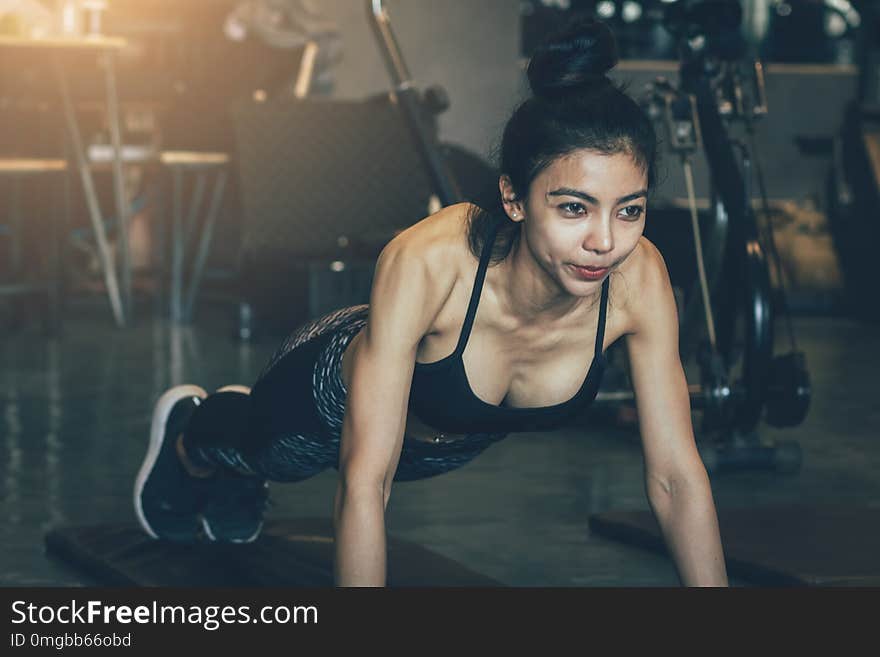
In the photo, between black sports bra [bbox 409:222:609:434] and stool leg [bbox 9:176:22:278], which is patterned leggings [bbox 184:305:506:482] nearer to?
black sports bra [bbox 409:222:609:434]

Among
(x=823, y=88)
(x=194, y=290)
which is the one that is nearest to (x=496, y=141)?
(x=194, y=290)

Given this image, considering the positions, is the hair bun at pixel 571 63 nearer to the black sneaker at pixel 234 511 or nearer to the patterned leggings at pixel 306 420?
the patterned leggings at pixel 306 420

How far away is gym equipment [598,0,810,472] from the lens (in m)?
3.37

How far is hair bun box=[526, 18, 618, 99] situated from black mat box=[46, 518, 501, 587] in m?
0.92

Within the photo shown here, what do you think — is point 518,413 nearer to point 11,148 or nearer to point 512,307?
point 512,307

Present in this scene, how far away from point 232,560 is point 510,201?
103 cm

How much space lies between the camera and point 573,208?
69.7 inches

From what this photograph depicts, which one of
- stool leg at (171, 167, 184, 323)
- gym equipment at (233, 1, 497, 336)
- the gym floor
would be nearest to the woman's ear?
the gym floor

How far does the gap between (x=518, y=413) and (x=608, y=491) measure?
140 centimetres

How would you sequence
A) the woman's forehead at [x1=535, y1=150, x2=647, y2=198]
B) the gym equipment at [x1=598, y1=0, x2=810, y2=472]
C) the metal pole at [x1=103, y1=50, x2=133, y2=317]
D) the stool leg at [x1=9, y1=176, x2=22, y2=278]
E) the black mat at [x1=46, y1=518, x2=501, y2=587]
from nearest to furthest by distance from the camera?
the woman's forehead at [x1=535, y1=150, x2=647, y2=198]
the black mat at [x1=46, y1=518, x2=501, y2=587]
the gym equipment at [x1=598, y1=0, x2=810, y2=472]
the metal pole at [x1=103, y1=50, x2=133, y2=317]
the stool leg at [x1=9, y1=176, x2=22, y2=278]

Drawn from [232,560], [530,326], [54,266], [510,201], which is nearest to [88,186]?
[54,266]

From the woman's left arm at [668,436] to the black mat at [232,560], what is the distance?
0.58 m

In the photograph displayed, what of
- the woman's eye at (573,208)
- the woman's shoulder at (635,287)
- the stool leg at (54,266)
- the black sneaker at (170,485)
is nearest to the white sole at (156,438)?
the black sneaker at (170,485)

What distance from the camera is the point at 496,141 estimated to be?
1.97 meters
